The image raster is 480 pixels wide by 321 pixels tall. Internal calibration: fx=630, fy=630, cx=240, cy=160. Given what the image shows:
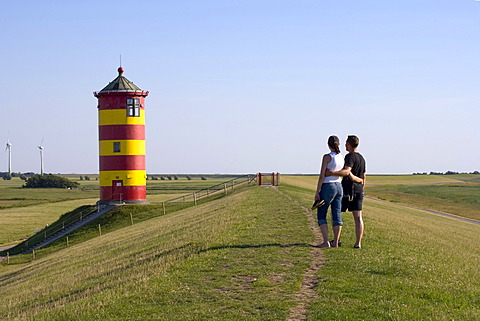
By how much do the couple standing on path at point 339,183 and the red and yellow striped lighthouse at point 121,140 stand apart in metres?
35.1

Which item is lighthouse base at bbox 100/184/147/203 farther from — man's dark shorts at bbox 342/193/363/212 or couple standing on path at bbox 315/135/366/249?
man's dark shorts at bbox 342/193/363/212

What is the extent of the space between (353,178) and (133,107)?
35.8 metres

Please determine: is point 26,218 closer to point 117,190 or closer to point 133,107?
point 117,190

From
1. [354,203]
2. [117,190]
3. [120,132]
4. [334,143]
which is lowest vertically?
[117,190]

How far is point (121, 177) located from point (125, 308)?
3871cm

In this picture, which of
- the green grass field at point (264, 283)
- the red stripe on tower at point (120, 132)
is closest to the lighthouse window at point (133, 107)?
the red stripe on tower at point (120, 132)

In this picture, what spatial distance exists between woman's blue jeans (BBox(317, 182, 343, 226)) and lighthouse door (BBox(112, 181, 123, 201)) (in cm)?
3569

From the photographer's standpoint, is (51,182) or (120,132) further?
(51,182)

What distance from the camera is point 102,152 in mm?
50844

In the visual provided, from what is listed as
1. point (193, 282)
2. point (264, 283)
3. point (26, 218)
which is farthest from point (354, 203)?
point (26, 218)

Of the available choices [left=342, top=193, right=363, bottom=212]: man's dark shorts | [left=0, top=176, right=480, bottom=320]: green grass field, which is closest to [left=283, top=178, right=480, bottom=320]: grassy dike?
[left=0, top=176, right=480, bottom=320]: green grass field

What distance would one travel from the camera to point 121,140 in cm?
5000

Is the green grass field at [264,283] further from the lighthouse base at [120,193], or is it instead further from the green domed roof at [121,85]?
the green domed roof at [121,85]

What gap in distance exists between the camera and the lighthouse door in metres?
50.6
